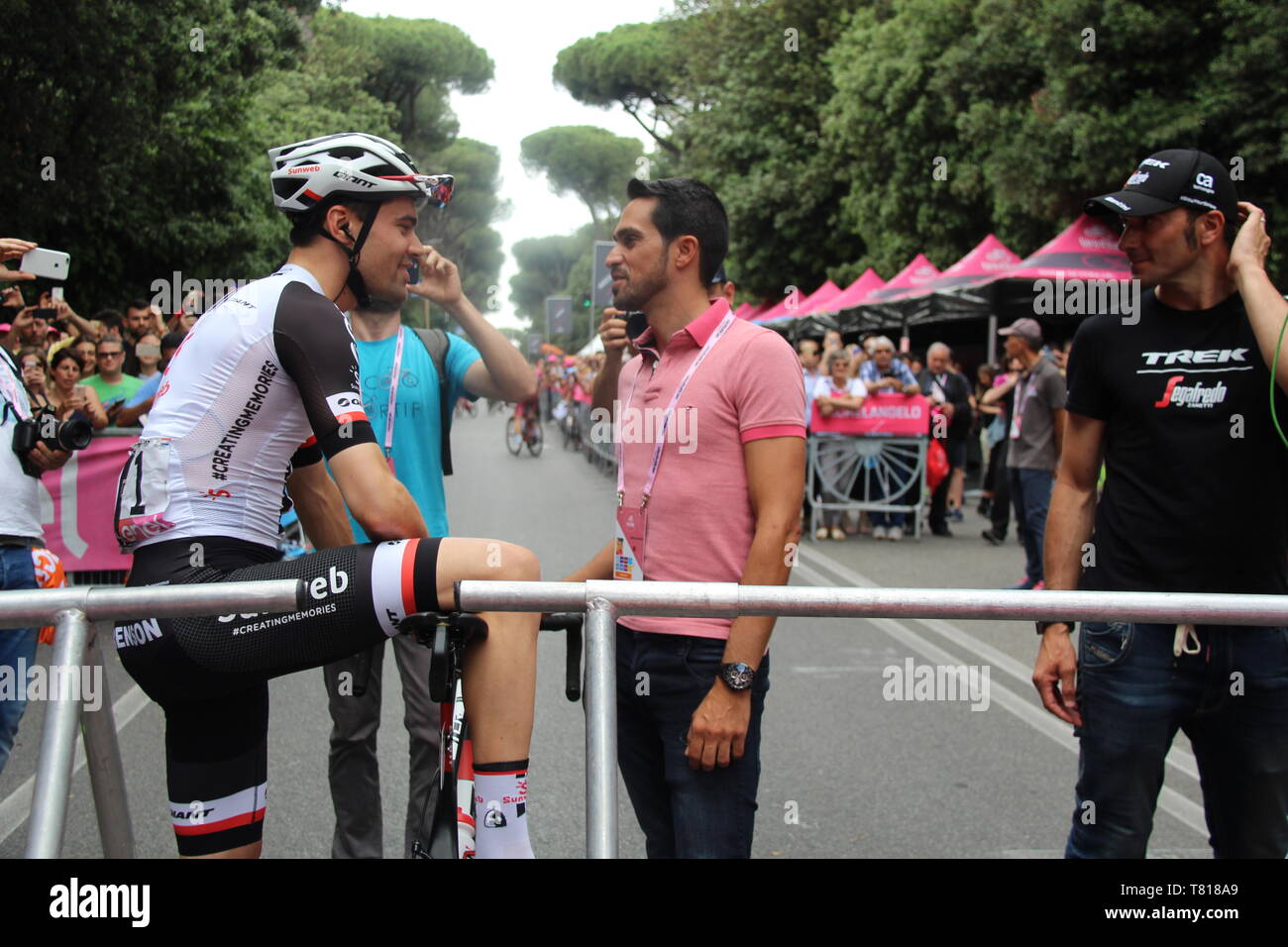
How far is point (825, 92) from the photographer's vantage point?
3725 cm

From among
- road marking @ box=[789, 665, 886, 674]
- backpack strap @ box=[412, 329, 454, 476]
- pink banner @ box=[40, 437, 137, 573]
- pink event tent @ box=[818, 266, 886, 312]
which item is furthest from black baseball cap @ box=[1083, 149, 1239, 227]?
pink event tent @ box=[818, 266, 886, 312]

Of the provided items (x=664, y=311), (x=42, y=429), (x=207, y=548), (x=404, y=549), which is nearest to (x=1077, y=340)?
(x=664, y=311)

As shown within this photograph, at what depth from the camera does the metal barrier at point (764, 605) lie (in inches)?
85.7

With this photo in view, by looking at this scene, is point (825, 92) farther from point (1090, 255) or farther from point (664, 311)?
point (664, 311)

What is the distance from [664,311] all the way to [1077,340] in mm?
1021

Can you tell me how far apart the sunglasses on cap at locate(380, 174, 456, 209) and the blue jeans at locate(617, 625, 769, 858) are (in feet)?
3.38

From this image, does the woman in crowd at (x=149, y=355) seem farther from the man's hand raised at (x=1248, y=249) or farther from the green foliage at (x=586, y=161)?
the green foliage at (x=586, y=161)

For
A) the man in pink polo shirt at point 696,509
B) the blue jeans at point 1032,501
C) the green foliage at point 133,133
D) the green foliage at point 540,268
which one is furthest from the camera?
the green foliage at point 540,268

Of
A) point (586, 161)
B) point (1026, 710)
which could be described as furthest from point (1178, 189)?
point (586, 161)

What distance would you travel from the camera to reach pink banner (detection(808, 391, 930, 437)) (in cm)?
1322

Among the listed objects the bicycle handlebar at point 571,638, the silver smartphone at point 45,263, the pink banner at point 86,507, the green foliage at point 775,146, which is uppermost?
the green foliage at point 775,146

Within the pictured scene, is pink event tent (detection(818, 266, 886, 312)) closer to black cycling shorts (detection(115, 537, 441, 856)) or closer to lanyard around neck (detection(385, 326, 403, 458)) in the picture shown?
lanyard around neck (detection(385, 326, 403, 458))

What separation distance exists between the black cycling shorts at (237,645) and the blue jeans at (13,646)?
1.50 metres

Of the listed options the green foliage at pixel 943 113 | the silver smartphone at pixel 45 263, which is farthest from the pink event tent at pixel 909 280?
the silver smartphone at pixel 45 263
